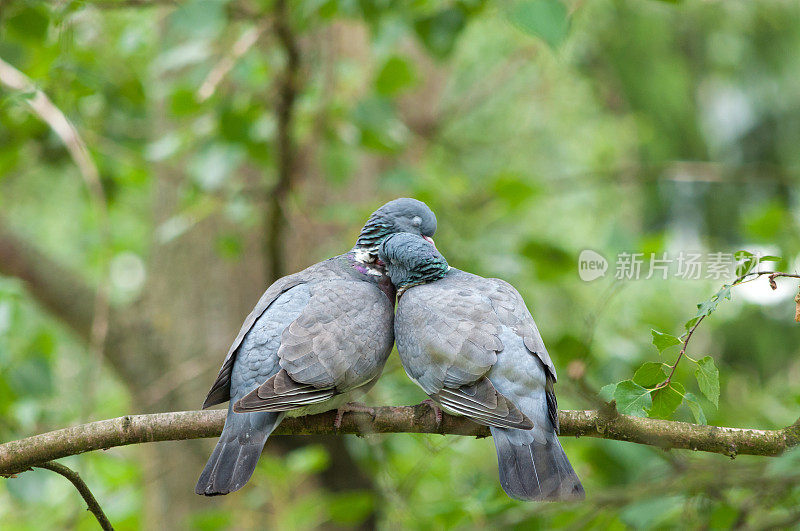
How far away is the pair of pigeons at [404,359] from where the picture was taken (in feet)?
6.31

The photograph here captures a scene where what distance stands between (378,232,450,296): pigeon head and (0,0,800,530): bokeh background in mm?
541

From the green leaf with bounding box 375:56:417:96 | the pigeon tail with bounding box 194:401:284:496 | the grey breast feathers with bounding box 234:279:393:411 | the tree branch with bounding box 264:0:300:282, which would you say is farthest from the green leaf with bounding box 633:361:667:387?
the green leaf with bounding box 375:56:417:96

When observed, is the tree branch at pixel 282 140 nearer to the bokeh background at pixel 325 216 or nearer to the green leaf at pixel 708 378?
the bokeh background at pixel 325 216

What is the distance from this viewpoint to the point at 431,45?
305 cm

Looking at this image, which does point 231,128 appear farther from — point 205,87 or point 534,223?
point 534,223

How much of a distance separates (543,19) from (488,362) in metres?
1.07

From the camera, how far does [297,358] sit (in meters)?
2.13

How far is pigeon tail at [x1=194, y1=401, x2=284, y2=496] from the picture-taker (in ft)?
6.07

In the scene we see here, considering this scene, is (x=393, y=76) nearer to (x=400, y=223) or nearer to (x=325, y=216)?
(x=325, y=216)

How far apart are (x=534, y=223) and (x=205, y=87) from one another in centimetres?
384

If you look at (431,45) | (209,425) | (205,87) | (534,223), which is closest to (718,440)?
(209,425)

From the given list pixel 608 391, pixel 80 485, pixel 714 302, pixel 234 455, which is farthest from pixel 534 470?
pixel 80 485

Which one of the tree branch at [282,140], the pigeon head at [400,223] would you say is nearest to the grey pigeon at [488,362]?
the pigeon head at [400,223]
